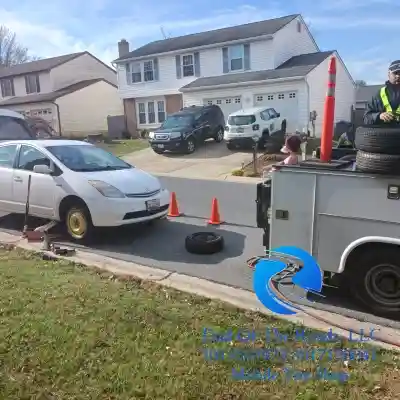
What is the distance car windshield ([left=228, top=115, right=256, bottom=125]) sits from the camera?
1991 centimetres

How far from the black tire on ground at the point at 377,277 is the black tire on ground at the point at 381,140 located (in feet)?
3.03

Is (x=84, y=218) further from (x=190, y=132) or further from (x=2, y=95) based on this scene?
(x=2, y=95)

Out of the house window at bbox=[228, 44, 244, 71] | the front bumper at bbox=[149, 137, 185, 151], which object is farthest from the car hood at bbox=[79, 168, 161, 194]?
the house window at bbox=[228, 44, 244, 71]

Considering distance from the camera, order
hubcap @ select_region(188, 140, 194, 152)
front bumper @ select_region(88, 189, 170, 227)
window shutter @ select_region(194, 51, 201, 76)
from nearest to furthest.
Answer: front bumper @ select_region(88, 189, 170, 227) < hubcap @ select_region(188, 140, 194, 152) < window shutter @ select_region(194, 51, 201, 76)

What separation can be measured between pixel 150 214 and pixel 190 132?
1404 centimetres

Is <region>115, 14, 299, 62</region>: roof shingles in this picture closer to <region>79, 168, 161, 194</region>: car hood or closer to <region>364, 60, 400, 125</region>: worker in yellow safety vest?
<region>79, 168, 161, 194</region>: car hood

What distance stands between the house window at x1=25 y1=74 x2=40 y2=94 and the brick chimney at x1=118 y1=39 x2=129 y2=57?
855 centimetres

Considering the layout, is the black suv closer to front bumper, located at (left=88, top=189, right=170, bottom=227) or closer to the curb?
front bumper, located at (left=88, top=189, right=170, bottom=227)

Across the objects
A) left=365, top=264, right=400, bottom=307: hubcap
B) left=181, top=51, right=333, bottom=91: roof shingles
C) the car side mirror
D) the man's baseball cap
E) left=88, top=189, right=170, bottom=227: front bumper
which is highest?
left=181, top=51, right=333, bottom=91: roof shingles

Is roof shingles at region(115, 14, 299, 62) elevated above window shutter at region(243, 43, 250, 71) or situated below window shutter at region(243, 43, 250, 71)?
above

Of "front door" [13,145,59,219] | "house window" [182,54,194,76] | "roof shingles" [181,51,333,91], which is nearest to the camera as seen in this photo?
"front door" [13,145,59,219]

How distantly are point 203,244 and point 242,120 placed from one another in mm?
14619

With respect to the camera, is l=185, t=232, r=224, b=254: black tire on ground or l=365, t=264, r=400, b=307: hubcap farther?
l=185, t=232, r=224, b=254: black tire on ground

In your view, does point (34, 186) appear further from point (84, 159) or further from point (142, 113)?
point (142, 113)
